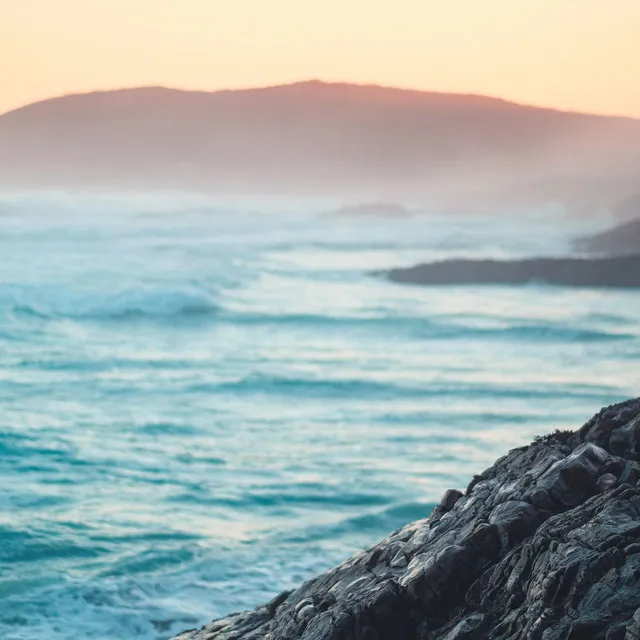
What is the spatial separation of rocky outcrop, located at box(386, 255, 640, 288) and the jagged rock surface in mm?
18133

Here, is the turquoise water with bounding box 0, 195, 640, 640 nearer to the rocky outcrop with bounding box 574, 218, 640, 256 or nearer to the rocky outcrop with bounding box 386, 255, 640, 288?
the rocky outcrop with bounding box 386, 255, 640, 288

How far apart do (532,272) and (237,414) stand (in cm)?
1362

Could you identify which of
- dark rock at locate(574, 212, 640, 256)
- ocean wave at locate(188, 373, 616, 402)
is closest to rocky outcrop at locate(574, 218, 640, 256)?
dark rock at locate(574, 212, 640, 256)

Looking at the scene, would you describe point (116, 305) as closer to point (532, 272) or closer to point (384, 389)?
point (532, 272)

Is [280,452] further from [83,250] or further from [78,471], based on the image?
[83,250]

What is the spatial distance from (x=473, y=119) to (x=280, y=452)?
39.1 meters

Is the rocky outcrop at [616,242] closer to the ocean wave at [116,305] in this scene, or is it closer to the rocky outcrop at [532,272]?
the rocky outcrop at [532,272]

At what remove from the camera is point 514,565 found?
304 cm

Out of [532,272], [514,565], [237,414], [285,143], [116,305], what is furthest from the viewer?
[285,143]

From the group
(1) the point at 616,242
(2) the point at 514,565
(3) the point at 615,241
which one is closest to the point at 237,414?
(2) the point at 514,565

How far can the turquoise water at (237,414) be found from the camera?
6.50 meters

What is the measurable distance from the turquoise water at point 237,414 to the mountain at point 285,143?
849 inches

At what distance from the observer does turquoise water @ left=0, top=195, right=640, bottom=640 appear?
6.50m

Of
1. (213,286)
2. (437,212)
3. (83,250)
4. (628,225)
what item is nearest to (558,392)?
(213,286)
